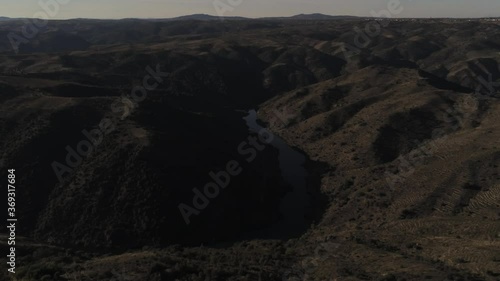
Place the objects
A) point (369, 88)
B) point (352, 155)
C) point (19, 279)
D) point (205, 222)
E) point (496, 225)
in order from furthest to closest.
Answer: point (369, 88) → point (352, 155) → point (205, 222) → point (496, 225) → point (19, 279)

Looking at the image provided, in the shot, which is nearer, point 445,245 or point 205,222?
point 445,245

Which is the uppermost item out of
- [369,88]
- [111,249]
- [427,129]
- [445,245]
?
[369,88]

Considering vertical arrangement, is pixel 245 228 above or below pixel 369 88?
below

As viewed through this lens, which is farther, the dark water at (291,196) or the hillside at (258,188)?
the dark water at (291,196)

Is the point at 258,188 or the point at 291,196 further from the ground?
the point at 258,188

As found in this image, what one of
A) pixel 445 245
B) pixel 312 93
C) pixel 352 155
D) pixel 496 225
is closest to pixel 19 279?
pixel 445 245

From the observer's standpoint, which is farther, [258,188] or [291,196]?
[291,196]

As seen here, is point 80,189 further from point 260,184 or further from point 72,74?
point 72,74

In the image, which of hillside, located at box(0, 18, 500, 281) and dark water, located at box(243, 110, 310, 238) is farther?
dark water, located at box(243, 110, 310, 238)
